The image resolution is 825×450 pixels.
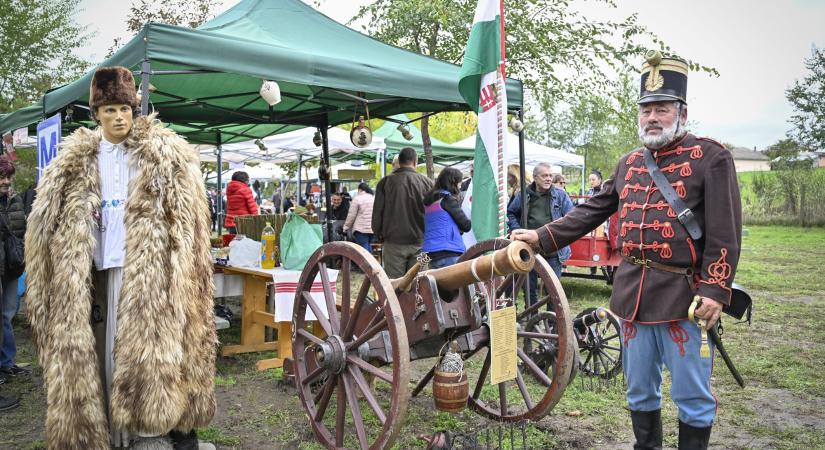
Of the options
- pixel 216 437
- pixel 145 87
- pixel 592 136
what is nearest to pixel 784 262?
pixel 216 437

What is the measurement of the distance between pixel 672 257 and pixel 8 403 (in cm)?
429

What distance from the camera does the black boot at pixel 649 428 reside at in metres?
2.65

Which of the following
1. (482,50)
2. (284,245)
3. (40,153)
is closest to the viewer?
(482,50)

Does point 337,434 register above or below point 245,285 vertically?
below

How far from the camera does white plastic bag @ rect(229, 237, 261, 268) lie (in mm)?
5402

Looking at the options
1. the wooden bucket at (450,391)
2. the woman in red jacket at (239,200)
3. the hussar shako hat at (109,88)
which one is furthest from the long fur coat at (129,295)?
the woman in red jacket at (239,200)

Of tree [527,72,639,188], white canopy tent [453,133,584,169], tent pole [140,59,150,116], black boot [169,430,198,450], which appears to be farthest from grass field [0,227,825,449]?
tree [527,72,639,188]

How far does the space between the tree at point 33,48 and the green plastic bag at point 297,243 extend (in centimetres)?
1015

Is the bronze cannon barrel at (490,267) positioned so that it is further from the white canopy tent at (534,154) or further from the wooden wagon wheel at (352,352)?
the white canopy tent at (534,154)

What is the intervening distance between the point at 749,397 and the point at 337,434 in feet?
9.96

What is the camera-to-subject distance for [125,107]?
9.73ft

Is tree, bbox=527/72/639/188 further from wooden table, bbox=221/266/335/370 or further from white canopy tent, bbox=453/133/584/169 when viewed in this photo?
wooden table, bbox=221/266/335/370

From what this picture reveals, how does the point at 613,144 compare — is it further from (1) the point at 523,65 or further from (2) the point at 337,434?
(2) the point at 337,434

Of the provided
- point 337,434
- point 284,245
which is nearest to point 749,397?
point 337,434
